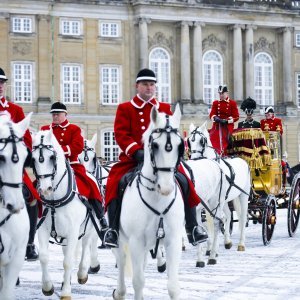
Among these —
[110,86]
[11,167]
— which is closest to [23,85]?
[110,86]

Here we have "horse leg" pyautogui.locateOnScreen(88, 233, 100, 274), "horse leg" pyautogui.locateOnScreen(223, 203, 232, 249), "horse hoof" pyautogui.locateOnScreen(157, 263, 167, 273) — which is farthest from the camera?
"horse leg" pyautogui.locateOnScreen(223, 203, 232, 249)

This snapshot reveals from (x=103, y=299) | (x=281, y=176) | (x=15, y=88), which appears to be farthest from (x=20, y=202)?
(x=15, y=88)

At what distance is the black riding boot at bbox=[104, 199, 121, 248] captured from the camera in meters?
7.93

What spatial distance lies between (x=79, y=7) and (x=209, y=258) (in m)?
33.5

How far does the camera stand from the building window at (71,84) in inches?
1767

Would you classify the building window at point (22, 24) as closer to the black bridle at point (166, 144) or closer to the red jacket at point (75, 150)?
the red jacket at point (75, 150)

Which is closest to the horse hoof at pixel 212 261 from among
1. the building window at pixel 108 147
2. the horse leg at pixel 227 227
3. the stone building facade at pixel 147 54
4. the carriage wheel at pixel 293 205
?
the horse leg at pixel 227 227

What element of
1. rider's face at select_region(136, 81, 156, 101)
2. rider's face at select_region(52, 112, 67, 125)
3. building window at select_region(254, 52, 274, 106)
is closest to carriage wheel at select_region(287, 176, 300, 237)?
rider's face at select_region(52, 112, 67, 125)

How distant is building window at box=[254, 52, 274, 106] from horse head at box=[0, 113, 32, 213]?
144 feet

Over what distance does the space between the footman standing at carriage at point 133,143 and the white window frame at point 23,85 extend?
3628 centimetres

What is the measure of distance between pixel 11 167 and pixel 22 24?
3843cm

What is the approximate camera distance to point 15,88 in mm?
43906

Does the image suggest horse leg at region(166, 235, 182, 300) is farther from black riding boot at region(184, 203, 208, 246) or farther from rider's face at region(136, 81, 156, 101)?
rider's face at region(136, 81, 156, 101)

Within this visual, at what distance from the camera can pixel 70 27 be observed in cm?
4475
